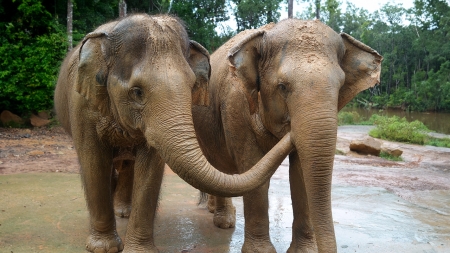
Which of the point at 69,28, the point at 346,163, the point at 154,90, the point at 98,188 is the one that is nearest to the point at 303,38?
the point at 154,90

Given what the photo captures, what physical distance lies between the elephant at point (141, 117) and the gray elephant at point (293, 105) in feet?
0.93

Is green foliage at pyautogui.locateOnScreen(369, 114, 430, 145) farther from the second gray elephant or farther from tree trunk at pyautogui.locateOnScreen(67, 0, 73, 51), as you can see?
the second gray elephant

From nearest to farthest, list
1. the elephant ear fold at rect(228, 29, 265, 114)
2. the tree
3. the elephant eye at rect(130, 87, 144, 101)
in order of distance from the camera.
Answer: the elephant eye at rect(130, 87, 144, 101)
the elephant ear fold at rect(228, 29, 265, 114)
the tree

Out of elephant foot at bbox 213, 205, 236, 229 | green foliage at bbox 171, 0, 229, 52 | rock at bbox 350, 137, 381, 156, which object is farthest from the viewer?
green foliage at bbox 171, 0, 229, 52

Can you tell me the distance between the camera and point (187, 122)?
3473mm

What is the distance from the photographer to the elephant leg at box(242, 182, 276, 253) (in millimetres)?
4320

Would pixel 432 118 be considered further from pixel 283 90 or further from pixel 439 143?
pixel 283 90

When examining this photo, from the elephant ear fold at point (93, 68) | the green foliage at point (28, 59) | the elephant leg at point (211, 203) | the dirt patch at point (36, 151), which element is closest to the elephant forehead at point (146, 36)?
the elephant ear fold at point (93, 68)

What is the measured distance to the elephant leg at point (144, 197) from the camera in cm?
436

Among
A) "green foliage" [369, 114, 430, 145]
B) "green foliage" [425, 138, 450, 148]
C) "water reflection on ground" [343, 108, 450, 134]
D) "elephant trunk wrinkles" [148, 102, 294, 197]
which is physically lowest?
"water reflection on ground" [343, 108, 450, 134]

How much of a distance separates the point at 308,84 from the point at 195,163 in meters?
1.03

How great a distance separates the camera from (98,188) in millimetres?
4508

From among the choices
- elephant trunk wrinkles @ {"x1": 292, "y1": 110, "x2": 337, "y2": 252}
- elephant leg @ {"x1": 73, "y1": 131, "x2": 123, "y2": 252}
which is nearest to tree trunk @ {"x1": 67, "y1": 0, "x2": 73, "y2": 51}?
elephant leg @ {"x1": 73, "y1": 131, "x2": 123, "y2": 252}

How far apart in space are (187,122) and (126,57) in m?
0.78
